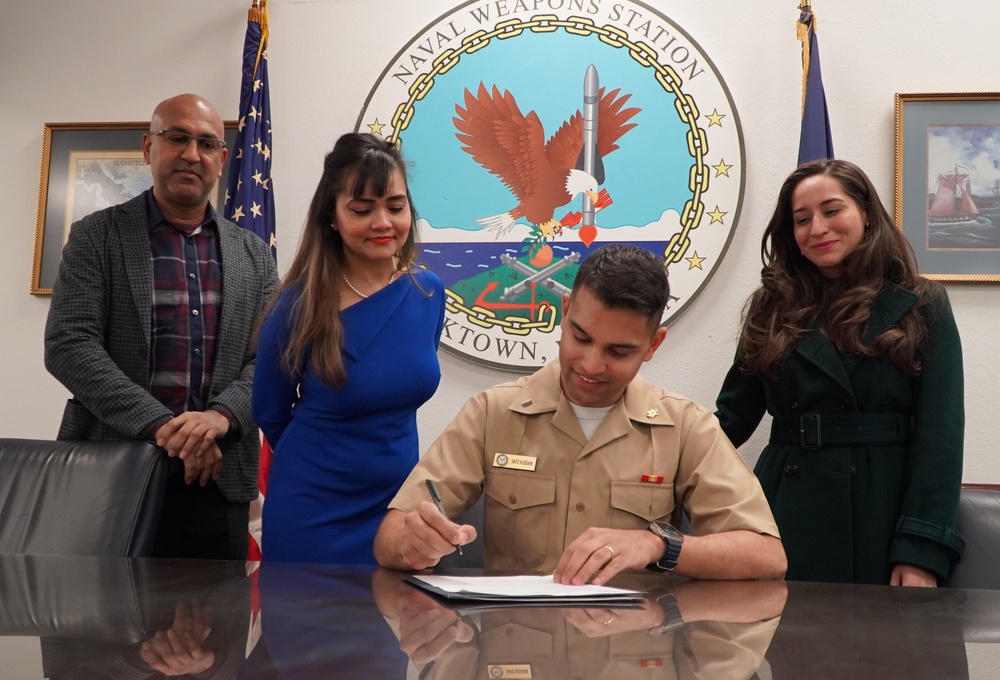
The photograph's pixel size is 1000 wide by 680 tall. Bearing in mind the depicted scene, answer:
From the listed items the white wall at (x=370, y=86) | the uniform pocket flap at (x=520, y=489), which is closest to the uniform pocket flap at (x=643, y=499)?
the uniform pocket flap at (x=520, y=489)

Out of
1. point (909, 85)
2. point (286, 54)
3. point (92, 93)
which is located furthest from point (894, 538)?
point (92, 93)

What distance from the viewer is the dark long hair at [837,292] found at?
7.25 feet

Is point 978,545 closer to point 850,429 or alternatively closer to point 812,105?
point 850,429

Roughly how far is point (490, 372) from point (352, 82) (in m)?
1.22

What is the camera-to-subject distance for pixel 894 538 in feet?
6.94

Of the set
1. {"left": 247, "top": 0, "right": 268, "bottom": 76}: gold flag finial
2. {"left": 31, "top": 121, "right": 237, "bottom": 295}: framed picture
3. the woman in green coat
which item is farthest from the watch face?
{"left": 31, "top": 121, "right": 237, "bottom": 295}: framed picture

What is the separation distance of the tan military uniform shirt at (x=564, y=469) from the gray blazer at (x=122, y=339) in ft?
2.87

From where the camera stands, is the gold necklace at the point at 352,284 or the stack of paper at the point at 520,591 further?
the gold necklace at the point at 352,284

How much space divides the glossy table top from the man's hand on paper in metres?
0.05

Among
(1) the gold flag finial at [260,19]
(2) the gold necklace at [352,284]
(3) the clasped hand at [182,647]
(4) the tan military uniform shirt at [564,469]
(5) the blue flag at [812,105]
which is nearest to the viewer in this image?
(3) the clasped hand at [182,647]

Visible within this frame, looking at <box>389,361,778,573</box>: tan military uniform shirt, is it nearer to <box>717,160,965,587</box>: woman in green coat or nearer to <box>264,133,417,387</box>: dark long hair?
<box>264,133,417,387</box>: dark long hair

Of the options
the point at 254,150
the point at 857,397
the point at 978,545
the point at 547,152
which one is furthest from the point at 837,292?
the point at 254,150

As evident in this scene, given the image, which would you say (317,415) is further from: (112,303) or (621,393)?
(112,303)

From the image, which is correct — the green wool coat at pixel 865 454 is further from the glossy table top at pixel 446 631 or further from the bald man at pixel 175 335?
the bald man at pixel 175 335
